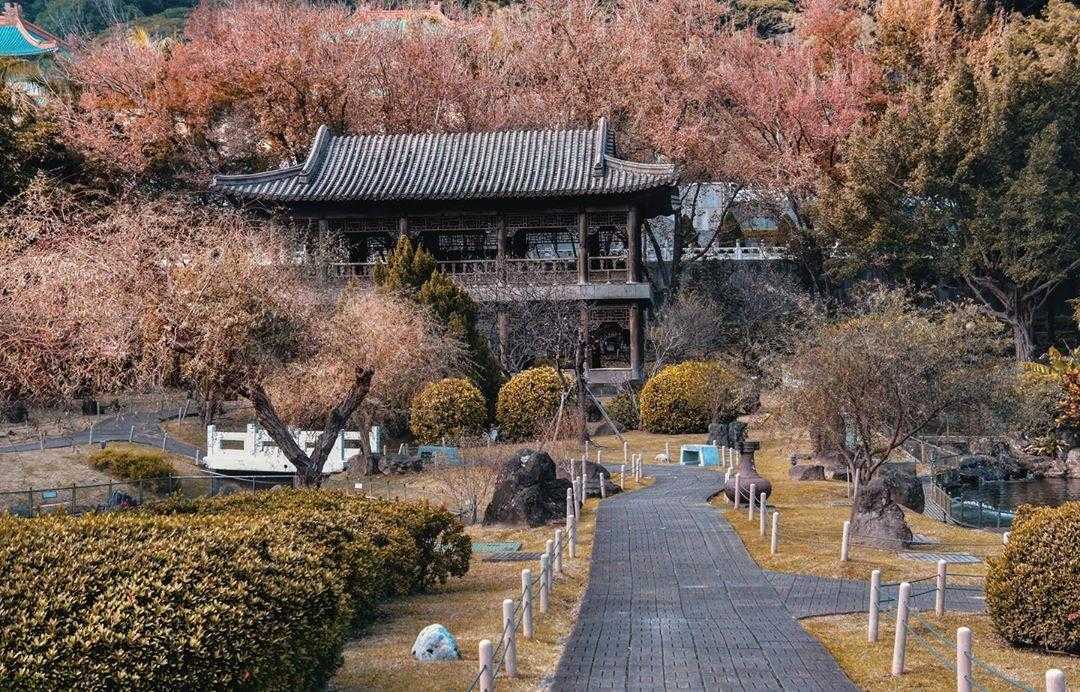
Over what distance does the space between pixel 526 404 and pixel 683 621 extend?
76.1 feet

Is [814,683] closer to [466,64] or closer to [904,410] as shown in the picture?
[904,410]

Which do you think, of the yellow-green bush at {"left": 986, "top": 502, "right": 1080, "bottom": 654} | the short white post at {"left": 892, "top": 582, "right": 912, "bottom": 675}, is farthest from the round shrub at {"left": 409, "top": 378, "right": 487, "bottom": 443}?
the short white post at {"left": 892, "top": 582, "right": 912, "bottom": 675}

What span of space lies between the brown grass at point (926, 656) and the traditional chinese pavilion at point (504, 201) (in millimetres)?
30522

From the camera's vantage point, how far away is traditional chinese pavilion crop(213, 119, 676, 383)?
4494 cm

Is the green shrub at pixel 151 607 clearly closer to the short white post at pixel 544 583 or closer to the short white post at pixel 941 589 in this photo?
the short white post at pixel 544 583

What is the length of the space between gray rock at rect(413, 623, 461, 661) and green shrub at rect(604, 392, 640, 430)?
30517mm

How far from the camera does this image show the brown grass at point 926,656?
1125 centimetres

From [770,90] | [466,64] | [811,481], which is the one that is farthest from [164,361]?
[466,64]

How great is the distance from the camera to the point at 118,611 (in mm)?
8008

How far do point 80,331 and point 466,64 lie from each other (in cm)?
4124

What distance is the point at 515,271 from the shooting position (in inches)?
1773

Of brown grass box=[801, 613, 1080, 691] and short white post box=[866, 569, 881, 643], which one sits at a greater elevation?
short white post box=[866, 569, 881, 643]

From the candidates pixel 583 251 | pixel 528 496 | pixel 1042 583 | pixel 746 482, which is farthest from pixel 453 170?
pixel 1042 583

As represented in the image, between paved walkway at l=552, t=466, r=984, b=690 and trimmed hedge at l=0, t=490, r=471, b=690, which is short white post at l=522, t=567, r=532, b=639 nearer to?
paved walkway at l=552, t=466, r=984, b=690
